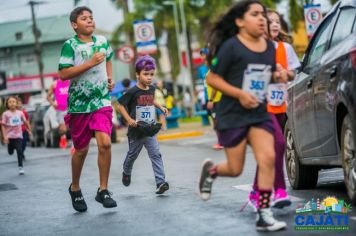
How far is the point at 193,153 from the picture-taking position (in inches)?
680

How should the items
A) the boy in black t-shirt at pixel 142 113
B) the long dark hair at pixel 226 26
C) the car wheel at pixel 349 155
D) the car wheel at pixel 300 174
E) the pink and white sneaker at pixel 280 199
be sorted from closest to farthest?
the long dark hair at pixel 226 26 < the car wheel at pixel 349 155 < the pink and white sneaker at pixel 280 199 < the car wheel at pixel 300 174 < the boy in black t-shirt at pixel 142 113

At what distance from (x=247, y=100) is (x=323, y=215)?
1208mm

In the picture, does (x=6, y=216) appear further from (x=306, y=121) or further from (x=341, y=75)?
(x=341, y=75)

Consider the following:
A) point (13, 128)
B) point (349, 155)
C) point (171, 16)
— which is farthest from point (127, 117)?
point (171, 16)

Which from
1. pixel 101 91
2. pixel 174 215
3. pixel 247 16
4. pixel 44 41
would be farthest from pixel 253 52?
pixel 44 41

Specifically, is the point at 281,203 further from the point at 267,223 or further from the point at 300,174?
the point at 300,174

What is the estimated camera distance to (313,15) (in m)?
21.6

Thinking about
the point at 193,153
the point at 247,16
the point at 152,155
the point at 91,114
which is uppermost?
the point at 247,16

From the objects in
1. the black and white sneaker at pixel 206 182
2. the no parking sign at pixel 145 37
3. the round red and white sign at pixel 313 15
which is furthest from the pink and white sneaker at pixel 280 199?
the no parking sign at pixel 145 37

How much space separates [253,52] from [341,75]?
0.93 meters

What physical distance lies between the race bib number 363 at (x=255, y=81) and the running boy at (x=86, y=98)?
2243mm

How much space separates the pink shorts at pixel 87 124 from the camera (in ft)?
27.5

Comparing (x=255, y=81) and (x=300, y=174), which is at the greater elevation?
(x=255, y=81)

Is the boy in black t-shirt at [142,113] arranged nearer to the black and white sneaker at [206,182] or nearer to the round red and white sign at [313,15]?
the black and white sneaker at [206,182]
